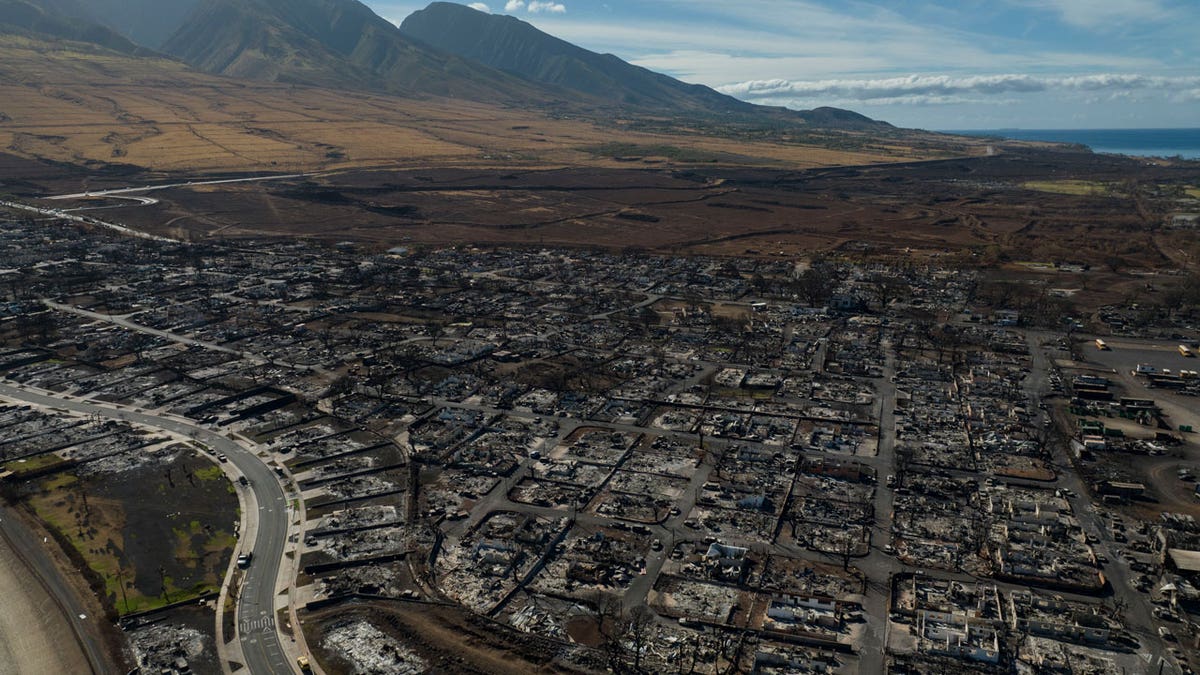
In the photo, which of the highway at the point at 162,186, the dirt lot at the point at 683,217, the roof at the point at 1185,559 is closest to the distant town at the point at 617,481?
the roof at the point at 1185,559

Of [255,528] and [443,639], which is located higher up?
[443,639]

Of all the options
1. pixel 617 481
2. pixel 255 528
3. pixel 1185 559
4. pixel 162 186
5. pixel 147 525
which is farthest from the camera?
pixel 162 186

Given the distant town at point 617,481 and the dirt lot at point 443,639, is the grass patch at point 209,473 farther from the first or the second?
the dirt lot at point 443,639

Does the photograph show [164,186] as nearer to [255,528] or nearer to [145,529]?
[145,529]

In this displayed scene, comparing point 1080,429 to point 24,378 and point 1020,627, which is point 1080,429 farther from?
Result: point 24,378

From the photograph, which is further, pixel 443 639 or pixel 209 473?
pixel 209 473

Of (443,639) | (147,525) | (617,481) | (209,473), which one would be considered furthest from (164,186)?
(443,639)
